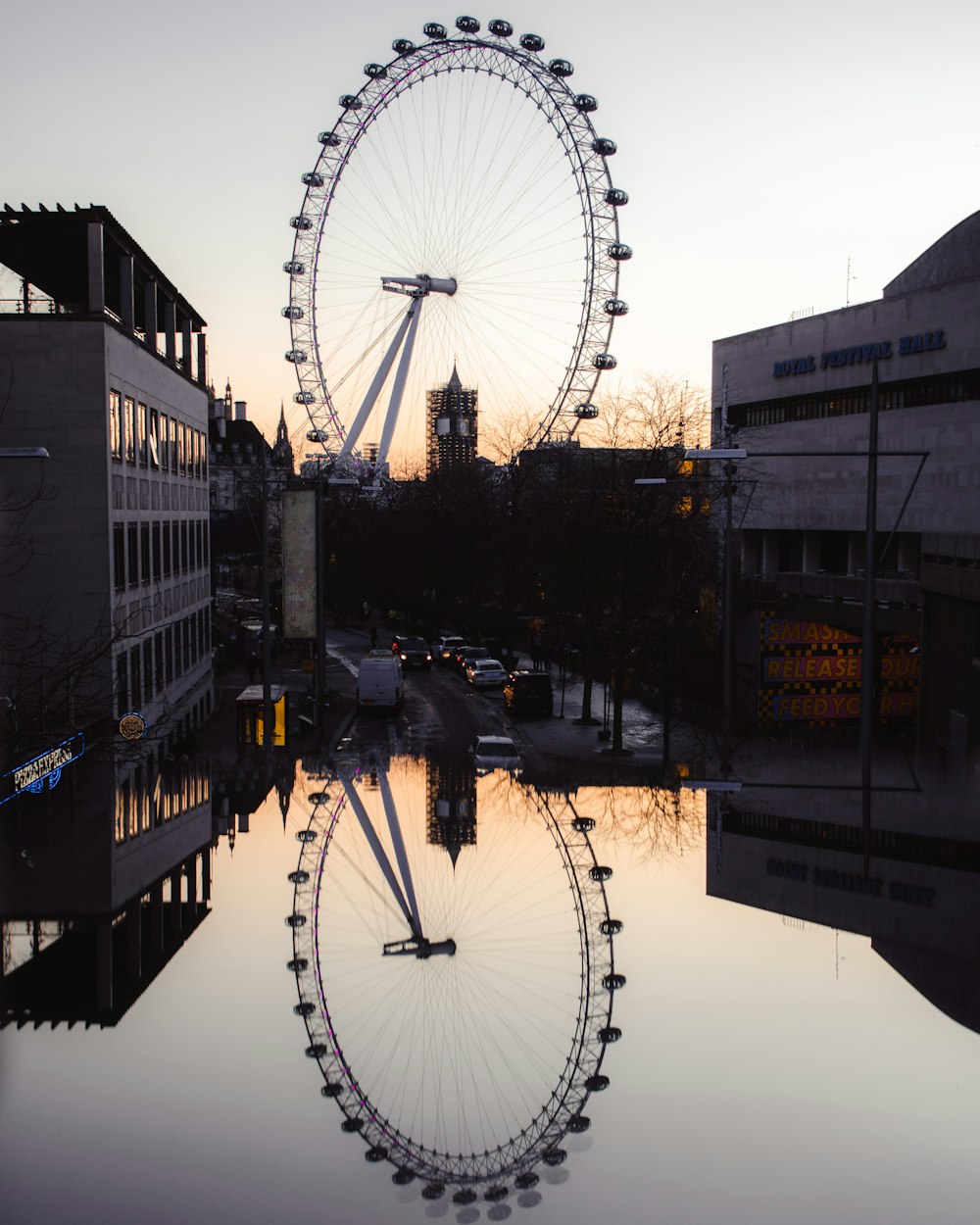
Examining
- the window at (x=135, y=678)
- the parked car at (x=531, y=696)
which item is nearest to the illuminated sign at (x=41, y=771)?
the window at (x=135, y=678)

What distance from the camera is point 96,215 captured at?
1252 inches

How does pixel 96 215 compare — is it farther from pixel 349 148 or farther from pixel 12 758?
pixel 349 148

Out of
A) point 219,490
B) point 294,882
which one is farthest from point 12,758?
point 219,490

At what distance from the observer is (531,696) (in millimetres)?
41031

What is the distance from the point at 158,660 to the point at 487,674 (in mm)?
16287

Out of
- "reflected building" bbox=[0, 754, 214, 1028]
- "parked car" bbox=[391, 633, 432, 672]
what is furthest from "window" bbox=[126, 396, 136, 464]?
"parked car" bbox=[391, 633, 432, 672]

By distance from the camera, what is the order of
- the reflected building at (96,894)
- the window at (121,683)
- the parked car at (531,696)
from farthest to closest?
the parked car at (531,696), the window at (121,683), the reflected building at (96,894)

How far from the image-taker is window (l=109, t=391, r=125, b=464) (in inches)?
1252

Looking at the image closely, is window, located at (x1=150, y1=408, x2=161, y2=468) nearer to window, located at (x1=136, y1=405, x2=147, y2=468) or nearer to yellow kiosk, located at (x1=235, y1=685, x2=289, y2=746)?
window, located at (x1=136, y1=405, x2=147, y2=468)

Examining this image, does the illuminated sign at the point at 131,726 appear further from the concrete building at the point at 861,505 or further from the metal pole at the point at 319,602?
the concrete building at the point at 861,505

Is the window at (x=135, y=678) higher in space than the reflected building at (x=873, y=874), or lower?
higher

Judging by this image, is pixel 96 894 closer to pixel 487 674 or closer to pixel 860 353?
pixel 487 674

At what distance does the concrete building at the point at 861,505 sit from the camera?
33938 mm

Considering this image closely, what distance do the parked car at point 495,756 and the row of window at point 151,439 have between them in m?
12.6
